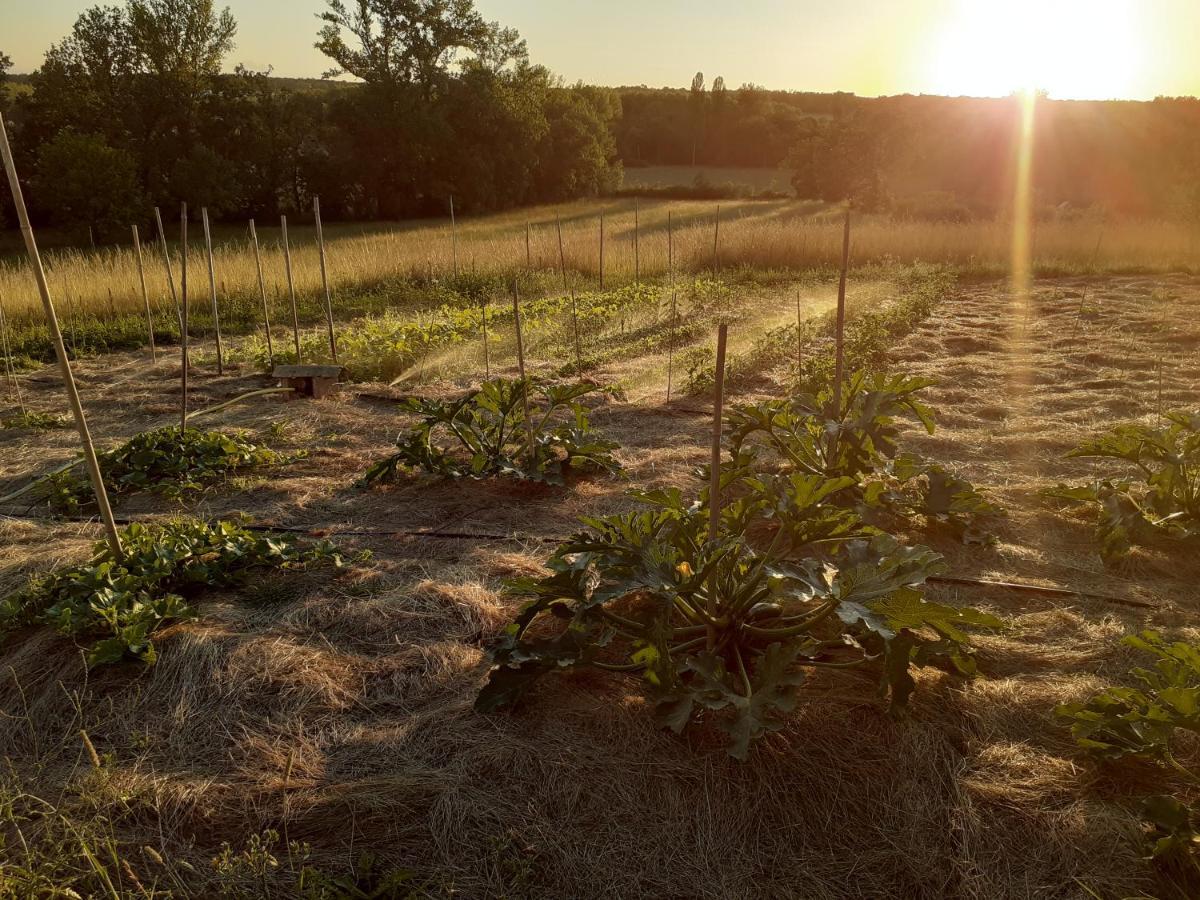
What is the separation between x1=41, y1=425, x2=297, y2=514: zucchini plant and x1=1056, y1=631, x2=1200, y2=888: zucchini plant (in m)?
4.34

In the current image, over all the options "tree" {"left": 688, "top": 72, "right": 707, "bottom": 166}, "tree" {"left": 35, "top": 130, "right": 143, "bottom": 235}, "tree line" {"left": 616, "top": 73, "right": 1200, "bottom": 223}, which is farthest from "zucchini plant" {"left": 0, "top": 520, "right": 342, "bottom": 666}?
"tree" {"left": 688, "top": 72, "right": 707, "bottom": 166}

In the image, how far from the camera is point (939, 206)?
27734mm

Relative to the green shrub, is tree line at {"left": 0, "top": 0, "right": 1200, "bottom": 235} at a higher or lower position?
higher

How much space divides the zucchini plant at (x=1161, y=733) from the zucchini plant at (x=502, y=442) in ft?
8.90

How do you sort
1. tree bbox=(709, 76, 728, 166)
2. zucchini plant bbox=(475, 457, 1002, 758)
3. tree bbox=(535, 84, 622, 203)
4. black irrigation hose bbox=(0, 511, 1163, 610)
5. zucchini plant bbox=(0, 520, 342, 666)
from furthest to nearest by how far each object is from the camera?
tree bbox=(709, 76, 728, 166)
tree bbox=(535, 84, 622, 203)
black irrigation hose bbox=(0, 511, 1163, 610)
zucchini plant bbox=(0, 520, 342, 666)
zucchini plant bbox=(475, 457, 1002, 758)

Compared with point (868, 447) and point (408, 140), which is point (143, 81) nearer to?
point (408, 140)

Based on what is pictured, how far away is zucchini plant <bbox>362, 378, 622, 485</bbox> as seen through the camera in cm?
429

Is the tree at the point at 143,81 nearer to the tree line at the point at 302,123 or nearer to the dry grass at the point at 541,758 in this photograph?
the tree line at the point at 302,123

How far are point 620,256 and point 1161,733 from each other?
47.9 ft

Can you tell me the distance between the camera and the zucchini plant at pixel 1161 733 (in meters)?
1.78

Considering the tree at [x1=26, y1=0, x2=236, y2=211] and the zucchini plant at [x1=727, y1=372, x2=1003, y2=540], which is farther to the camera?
the tree at [x1=26, y1=0, x2=236, y2=211]

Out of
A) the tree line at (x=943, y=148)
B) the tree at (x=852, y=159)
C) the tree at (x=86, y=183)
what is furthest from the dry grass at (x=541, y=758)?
the tree at (x=852, y=159)

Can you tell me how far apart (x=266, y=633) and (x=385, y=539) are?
1063 mm

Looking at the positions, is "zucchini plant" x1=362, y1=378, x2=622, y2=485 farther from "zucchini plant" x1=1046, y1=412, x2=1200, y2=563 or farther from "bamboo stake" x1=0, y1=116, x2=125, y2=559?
"zucchini plant" x1=1046, y1=412, x2=1200, y2=563
